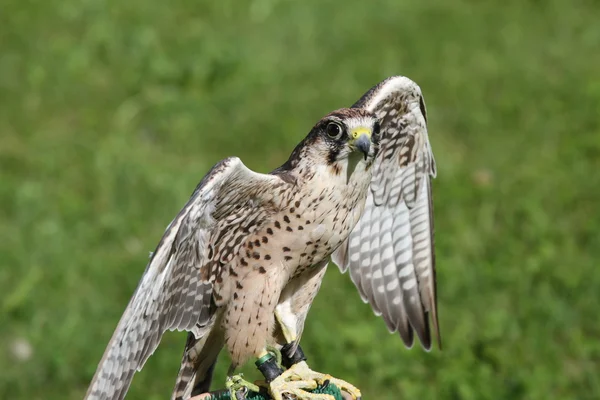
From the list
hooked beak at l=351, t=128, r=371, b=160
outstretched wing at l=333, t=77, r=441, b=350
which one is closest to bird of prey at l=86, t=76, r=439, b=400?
hooked beak at l=351, t=128, r=371, b=160

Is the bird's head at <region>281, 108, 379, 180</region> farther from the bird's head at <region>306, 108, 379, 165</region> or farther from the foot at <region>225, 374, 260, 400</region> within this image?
the foot at <region>225, 374, 260, 400</region>

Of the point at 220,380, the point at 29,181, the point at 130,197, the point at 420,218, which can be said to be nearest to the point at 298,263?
the point at 420,218

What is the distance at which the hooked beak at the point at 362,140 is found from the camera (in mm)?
3801

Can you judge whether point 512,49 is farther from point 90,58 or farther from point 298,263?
point 298,263

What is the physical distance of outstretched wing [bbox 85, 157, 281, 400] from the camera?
12.6ft

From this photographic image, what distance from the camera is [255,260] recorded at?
4113 millimetres

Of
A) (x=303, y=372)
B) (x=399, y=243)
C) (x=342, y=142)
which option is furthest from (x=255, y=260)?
(x=399, y=243)

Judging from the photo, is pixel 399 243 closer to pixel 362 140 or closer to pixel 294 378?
pixel 294 378

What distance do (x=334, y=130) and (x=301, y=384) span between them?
96cm

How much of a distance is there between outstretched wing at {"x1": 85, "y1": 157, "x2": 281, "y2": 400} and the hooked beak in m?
0.37

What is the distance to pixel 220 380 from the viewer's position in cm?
625

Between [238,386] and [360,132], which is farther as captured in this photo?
[238,386]

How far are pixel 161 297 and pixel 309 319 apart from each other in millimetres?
2778

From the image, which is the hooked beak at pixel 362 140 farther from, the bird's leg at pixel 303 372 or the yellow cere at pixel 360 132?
the bird's leg at pixel 303 372
